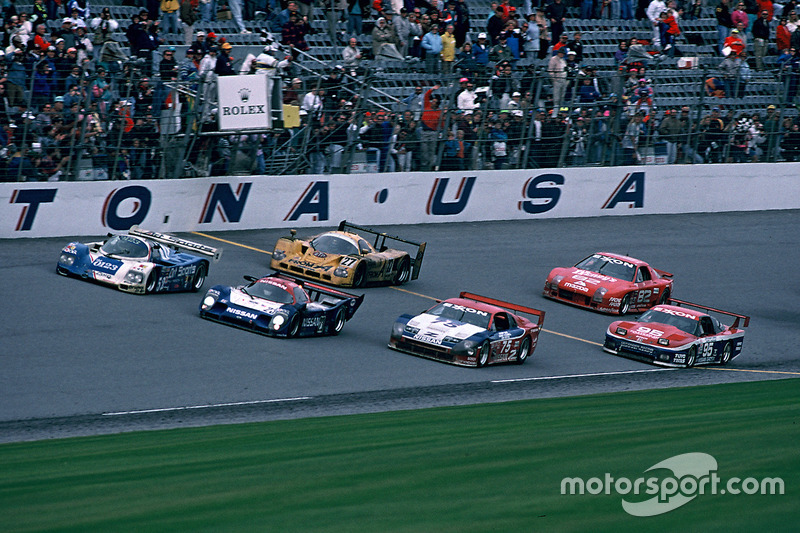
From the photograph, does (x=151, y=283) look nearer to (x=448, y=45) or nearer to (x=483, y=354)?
(x=483, y=354)

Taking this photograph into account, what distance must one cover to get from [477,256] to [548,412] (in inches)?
494

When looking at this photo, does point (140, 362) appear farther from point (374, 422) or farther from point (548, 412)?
point (548, 412)

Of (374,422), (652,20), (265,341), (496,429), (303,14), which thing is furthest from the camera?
(652,20)

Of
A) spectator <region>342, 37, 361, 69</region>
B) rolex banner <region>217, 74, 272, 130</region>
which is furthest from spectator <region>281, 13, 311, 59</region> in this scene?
rolex banner <region>217, 74, 272, 130</region>

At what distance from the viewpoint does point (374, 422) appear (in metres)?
14.3

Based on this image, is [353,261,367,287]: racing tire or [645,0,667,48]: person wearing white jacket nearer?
[353,261,367,287]: racing tire

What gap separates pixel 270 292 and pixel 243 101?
25.9 ft

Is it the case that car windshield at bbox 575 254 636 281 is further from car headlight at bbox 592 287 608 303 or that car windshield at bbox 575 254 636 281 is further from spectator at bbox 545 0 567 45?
spectator at bbox 545 0 567 45

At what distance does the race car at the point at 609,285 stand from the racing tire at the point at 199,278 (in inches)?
278

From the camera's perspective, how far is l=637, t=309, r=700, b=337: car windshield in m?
21.2

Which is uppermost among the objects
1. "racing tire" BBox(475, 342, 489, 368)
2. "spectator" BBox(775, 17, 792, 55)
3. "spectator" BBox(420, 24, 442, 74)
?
"spectator" BBox(775, 17, 792, 55)

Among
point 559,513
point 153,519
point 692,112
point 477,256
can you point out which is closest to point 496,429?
point 559,513

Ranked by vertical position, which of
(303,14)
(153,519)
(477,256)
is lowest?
(477,256)

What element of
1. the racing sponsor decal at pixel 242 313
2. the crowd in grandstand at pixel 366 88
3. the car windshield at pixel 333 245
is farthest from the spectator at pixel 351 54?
the racing sponsor decal at pixel 242 313
